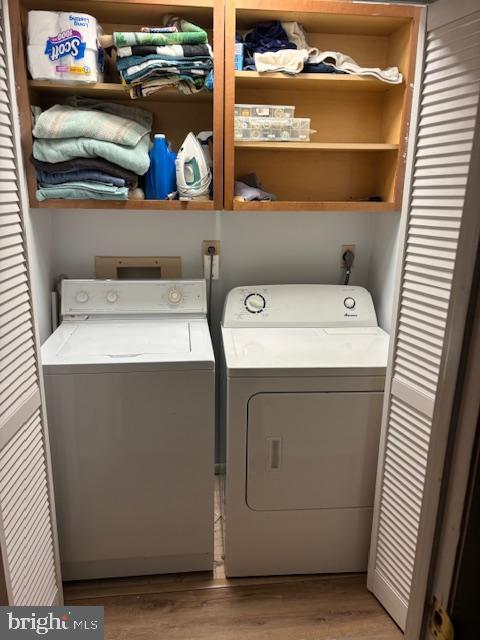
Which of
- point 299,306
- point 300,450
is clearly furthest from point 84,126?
point 300,450

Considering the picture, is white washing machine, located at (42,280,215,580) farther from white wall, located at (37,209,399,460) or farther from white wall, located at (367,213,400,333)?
white wall, located at (367,213,400,333)

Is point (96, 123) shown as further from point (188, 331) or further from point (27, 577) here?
point (27, 577)

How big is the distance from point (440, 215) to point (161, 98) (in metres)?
1.31

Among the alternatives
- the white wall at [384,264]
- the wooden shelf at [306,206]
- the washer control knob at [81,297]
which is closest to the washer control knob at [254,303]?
the wooden shelf at [306,206]

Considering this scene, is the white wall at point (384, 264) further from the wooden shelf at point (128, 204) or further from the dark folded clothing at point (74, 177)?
the dark folded clothing at point (74, 177)

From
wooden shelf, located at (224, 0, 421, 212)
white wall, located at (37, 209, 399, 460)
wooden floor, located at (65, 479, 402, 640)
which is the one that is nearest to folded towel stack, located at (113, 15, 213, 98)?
wooden shelf, located at (224, 0, 421, 212)

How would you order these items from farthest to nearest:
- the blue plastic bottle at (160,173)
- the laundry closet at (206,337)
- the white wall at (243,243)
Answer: the white wall at (243,243) < the blue plastic bottle at (160,173) < the laundry closet at (206,337)

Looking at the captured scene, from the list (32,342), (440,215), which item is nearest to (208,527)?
(32,342)

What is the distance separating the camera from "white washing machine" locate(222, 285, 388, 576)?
183 centimetres

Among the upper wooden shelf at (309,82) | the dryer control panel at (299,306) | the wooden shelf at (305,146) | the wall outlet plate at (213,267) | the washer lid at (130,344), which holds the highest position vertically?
the upper wooden shelf at (309,82)

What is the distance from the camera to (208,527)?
1.98 meters

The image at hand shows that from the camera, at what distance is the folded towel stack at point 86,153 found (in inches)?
73.2

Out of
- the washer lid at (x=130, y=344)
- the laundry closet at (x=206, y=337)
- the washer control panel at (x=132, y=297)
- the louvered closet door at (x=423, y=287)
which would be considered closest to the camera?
the louvered closet door at (x=423, y=287)

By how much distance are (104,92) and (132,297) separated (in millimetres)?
855
